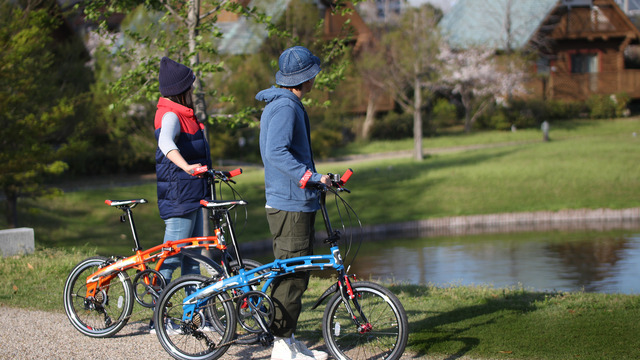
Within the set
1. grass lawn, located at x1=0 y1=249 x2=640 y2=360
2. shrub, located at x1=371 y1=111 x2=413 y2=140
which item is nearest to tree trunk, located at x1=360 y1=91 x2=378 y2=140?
shrub, located at x1=371 y1=111 x2=413 y2=140

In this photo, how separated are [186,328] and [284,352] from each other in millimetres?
726

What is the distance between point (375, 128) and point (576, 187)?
1692cm

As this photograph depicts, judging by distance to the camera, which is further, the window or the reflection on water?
the window

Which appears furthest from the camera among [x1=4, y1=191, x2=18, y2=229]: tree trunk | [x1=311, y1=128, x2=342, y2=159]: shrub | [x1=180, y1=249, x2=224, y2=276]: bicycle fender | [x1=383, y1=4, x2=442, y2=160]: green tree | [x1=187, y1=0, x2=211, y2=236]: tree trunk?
[x1=311, y1=128, x2=342, y2=159]: shrub

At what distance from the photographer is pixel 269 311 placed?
4555 millimetres

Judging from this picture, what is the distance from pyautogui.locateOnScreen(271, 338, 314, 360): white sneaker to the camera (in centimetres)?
449

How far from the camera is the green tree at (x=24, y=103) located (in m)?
12.1

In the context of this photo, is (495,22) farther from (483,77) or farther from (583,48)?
(483,77)

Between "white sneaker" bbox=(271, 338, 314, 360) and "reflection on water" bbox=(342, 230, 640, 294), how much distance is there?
5.51 m

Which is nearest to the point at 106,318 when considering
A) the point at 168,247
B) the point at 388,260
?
the point at 168,247

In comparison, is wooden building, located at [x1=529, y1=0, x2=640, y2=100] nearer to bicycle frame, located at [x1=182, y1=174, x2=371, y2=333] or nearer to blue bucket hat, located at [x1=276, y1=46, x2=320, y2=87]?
blue bucket hat, located at [x1=276, y1=46, x2=320, y2=87]

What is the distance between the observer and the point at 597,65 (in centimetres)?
3906

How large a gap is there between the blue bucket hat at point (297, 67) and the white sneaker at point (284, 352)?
69.3 inches

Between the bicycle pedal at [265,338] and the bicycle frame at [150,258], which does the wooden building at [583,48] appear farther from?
the bicycle pedal at [265,338]
